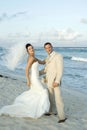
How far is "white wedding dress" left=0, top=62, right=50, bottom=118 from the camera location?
24.5ft

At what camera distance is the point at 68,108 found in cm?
930

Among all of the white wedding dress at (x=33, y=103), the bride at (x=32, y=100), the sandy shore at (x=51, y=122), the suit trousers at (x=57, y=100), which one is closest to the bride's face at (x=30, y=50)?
the bride at (x=32, y=100)

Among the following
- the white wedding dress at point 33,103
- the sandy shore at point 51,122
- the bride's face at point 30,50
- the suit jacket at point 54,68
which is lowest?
the sandy shore at point 51,122

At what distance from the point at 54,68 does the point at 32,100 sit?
39.0 inches

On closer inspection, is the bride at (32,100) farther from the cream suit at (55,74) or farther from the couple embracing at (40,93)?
the cream suit at (55,74)

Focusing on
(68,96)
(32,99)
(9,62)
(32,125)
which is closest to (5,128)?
(32,125)

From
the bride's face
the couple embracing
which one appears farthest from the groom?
the bride's face

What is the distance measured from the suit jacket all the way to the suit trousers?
219 mm

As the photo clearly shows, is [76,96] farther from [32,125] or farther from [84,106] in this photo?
[32,125]

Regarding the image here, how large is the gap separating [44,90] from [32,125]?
37.9 inches

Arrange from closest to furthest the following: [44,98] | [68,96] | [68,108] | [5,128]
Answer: [5,128] → [44,98] → [68,108] → [68,96]

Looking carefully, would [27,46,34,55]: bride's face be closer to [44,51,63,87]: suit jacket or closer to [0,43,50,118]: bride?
[0,43,50,118]: bride

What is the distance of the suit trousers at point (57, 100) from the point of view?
291 inches

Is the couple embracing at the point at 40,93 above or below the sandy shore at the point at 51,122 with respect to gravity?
above
